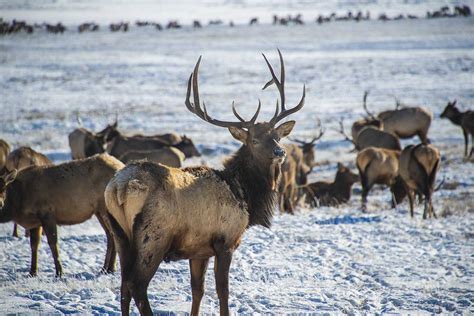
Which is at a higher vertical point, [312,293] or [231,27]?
[231,27]

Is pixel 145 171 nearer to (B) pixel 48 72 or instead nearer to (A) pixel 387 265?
(A) pixel 387 265

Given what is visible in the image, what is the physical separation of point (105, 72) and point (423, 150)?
2712 centimetres

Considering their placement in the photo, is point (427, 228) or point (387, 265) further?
point (427, 228)

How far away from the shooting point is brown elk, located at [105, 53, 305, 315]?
5.58 metres

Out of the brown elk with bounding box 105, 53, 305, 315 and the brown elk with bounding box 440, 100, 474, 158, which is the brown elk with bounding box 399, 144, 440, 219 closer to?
the brown elk with bounding box 440, 100, 474, 158

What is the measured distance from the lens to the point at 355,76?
3709 cm

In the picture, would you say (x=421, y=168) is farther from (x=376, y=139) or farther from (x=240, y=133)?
(x=240, y=133)

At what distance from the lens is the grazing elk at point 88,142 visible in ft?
59.6

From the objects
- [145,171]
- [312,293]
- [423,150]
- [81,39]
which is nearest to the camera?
[145,171]

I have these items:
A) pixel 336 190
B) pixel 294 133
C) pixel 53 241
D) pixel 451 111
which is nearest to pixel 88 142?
pixel 336 190

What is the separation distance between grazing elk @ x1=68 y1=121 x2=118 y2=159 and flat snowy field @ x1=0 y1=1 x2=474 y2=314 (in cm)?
88

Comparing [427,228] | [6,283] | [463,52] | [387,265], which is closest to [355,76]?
[463,52]

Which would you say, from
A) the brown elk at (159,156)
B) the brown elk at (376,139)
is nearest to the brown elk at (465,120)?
the brown elk at (376,139)

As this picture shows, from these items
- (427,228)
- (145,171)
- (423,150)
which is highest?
(145,171)
